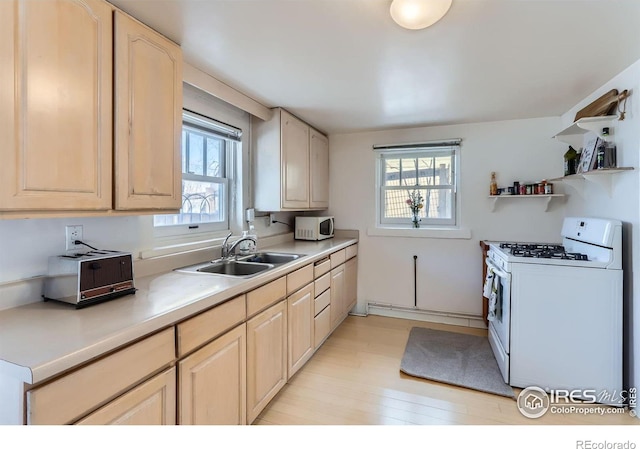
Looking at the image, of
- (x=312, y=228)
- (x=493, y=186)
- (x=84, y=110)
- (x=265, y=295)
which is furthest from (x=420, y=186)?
(x=84, y=110)

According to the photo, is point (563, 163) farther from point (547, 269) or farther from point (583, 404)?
point (583, 404)

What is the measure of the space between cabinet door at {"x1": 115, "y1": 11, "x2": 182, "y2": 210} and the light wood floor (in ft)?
4.70

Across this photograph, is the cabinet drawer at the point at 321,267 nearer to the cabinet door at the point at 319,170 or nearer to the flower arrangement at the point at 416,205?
the cabinet door at the point at 319,170

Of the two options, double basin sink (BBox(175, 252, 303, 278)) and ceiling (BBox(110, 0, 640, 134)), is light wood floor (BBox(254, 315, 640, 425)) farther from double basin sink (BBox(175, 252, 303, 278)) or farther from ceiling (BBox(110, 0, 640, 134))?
ceiling (BBox(110, 0, 640, 134))

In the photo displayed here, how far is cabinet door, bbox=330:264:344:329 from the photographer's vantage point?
113 inches

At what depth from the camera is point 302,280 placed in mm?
2240

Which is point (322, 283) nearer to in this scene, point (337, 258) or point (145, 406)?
point (337, 258)

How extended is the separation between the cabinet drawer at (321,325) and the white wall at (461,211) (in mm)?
960

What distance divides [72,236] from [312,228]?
2.19 m

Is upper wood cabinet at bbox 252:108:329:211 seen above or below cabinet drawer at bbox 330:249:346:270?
above

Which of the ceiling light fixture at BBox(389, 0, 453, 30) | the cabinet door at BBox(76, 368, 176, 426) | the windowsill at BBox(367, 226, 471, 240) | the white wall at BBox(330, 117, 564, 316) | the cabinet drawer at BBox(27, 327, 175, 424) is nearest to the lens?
the cabinet drawer at BBox(27, 327, 175, 424)

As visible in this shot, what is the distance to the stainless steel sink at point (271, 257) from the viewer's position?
2.41 m

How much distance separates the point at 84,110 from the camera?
3.90 ft

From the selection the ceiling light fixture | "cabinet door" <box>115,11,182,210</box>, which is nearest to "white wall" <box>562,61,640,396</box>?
the ceiling light fixture
